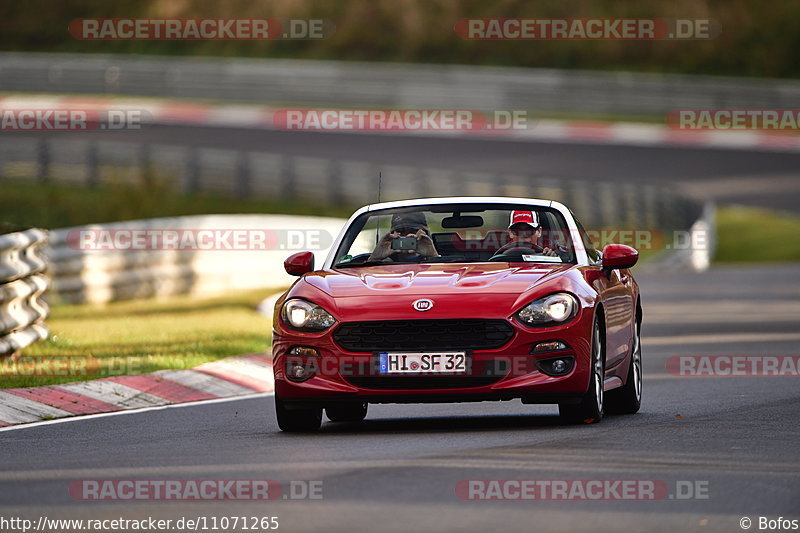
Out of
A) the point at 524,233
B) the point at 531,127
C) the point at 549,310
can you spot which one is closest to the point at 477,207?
the point at 524,233

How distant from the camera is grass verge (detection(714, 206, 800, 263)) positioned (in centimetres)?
3344

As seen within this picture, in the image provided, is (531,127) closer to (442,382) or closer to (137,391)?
(137,391)

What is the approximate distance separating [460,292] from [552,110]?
35581mm

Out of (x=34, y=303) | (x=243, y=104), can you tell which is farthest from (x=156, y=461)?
(x=243, y=104)

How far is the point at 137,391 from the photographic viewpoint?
1336 centimetres

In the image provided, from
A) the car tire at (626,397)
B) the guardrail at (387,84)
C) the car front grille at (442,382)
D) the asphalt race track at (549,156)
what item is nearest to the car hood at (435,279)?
the car front grille at (442,382)

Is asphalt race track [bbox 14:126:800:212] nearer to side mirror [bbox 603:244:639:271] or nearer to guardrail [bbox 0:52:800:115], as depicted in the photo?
guardrail [bbox 0:52:800:115]

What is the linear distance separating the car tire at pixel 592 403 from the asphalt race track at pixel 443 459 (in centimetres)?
10

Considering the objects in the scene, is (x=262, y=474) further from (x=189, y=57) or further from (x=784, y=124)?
(x=189, y=57)

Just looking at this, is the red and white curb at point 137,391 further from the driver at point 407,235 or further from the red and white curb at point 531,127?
the red and white curb at point 531,127

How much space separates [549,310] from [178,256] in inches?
539

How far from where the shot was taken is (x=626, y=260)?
1154 cm

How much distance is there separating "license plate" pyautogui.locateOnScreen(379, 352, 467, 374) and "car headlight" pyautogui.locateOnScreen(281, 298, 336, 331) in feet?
1.57

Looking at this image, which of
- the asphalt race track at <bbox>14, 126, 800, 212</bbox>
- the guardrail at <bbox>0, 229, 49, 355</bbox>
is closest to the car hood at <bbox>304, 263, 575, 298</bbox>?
the guardrail at <bbox>0, 229, 49, 355</bbox>
